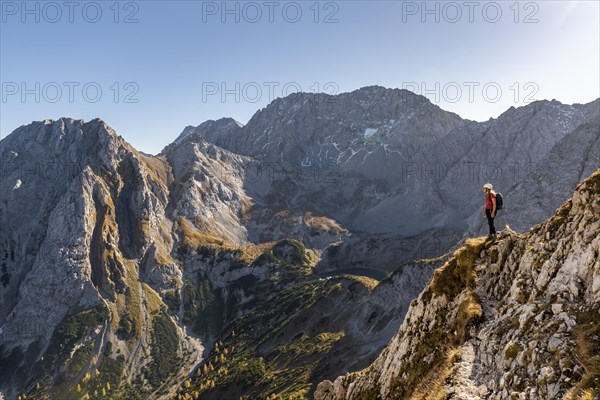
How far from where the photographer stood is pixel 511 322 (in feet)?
58.6

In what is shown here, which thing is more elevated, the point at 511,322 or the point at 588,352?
the point at 588,352

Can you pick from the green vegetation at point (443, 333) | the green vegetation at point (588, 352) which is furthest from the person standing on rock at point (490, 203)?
the green vegetation at point (588, 352)

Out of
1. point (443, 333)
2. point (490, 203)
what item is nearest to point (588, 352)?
point (443, 333)

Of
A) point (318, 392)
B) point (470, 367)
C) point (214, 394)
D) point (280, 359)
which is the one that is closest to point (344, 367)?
point (280, 359)

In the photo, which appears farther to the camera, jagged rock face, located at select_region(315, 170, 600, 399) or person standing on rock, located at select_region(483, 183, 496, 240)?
person standing on rock, located at select_region(483, 183, 496, 240)

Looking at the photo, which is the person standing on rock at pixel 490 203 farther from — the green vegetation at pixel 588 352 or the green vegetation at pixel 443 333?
the green vegetation at pixel 588 352

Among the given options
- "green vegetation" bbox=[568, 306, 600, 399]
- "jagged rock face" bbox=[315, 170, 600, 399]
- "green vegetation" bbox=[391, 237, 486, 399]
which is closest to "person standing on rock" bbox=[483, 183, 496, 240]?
"jagged rock face" bbox=[315, 170, 600, 399]

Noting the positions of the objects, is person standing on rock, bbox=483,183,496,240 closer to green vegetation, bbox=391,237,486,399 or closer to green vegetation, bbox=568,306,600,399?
green vegetation, bbox=391,237,486,399

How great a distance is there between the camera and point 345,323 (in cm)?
19712

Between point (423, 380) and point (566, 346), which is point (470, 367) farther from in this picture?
point (566, 346)

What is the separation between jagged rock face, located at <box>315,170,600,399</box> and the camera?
13.8 meters

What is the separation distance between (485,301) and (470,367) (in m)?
5.28

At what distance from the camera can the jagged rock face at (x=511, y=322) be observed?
1377cm

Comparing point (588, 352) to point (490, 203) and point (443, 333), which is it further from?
point (490, 203)
